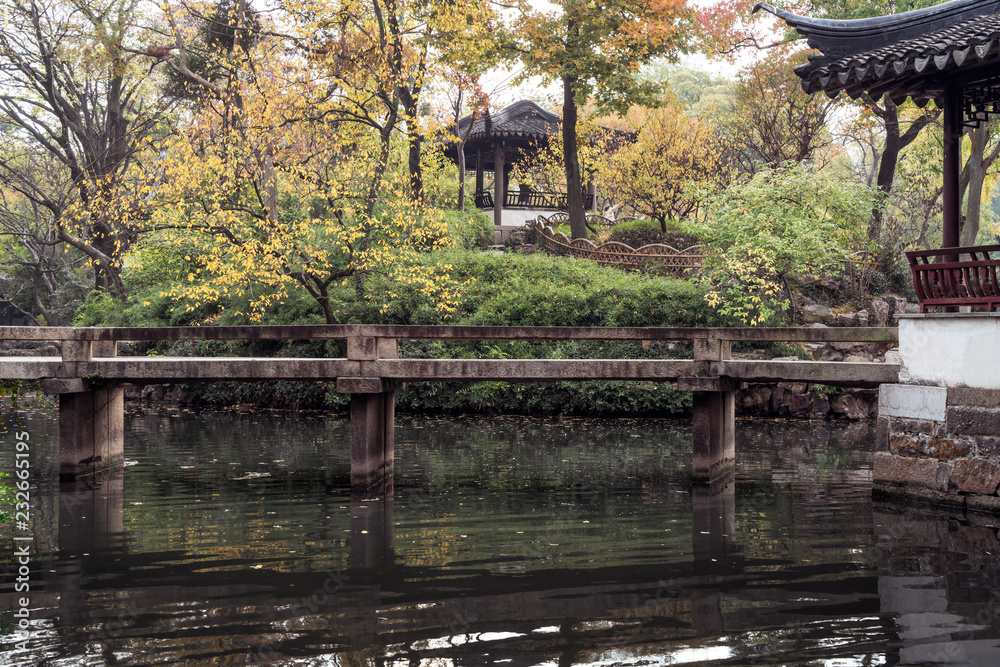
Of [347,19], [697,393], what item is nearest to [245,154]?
[347,19]

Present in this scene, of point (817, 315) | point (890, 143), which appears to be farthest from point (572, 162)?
point (890, 143)

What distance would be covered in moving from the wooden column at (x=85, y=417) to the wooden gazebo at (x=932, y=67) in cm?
1037

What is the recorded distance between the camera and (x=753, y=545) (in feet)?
29.9

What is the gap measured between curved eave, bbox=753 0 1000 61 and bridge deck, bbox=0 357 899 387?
4.14m

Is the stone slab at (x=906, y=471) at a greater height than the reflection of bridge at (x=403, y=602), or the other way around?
the stone slab at (x=906, y=471)

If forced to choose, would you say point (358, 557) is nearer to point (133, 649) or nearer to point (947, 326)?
point (133, 649)

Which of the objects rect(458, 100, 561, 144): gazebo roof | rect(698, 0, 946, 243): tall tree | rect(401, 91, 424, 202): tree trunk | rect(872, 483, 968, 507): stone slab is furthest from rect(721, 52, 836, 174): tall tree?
rect(872, 483, 968, 507): stone slab

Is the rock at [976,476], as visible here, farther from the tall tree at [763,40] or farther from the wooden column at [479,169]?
the wooden column at [479,169]

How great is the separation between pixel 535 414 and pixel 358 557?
13.4m

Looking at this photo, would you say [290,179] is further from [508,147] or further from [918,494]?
[918,494]

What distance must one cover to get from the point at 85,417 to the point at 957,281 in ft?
38.5

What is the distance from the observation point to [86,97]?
26.7 meters

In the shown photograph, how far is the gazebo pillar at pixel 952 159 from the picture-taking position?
35.5 feet

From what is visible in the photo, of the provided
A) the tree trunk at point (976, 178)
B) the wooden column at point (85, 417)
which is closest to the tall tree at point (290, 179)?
the wooden column at point (85, 417)
